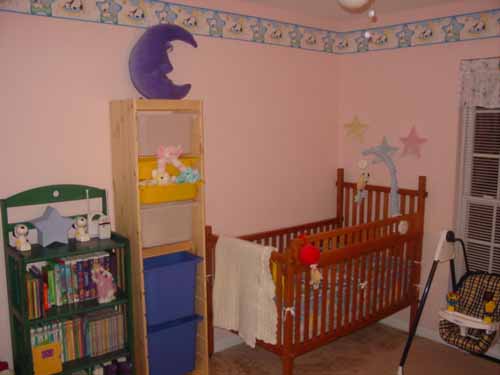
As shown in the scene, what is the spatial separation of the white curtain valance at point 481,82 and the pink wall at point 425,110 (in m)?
0.06

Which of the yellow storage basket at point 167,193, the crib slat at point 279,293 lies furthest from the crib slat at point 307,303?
the yellow storage basket at point 167,193

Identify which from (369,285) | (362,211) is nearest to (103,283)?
(369,285)

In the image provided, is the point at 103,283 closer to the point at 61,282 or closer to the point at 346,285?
the point at 61,282

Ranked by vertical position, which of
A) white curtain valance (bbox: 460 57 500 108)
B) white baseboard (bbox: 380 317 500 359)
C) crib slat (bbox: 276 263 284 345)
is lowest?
white baseboard (bbox: 380 317 500 359)

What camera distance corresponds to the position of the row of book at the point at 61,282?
2270 mm

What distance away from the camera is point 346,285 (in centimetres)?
293

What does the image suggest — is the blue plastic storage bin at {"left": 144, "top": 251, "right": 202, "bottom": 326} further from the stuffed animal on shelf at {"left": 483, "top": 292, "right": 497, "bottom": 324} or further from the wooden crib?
the stuffed animal on shelf at {"left": 483, "top": 292, "right": 497, "bottom": 324}

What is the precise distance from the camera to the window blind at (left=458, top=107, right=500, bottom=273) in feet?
10.5

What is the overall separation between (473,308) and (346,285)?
810mm

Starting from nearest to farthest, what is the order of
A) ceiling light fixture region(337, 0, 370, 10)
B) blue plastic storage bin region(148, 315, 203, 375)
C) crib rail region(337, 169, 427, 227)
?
ceiling light fixture region(337, 0, 370, 10) < blue plastic storage bin region(148, 315, 203, 375) < crib rail region(337, 169, 427, 227)

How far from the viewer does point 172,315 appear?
275 centimetres

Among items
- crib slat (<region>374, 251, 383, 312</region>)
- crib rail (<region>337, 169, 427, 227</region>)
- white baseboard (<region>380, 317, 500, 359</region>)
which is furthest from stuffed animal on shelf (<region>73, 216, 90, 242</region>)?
white baseboard (<region>380, 317, 500, 359</region>)

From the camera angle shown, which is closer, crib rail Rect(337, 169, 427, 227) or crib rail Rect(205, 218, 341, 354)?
crib rail Rect(205, 218, 341, 354)

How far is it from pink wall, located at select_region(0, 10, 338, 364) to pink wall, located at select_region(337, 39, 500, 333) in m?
0.29
